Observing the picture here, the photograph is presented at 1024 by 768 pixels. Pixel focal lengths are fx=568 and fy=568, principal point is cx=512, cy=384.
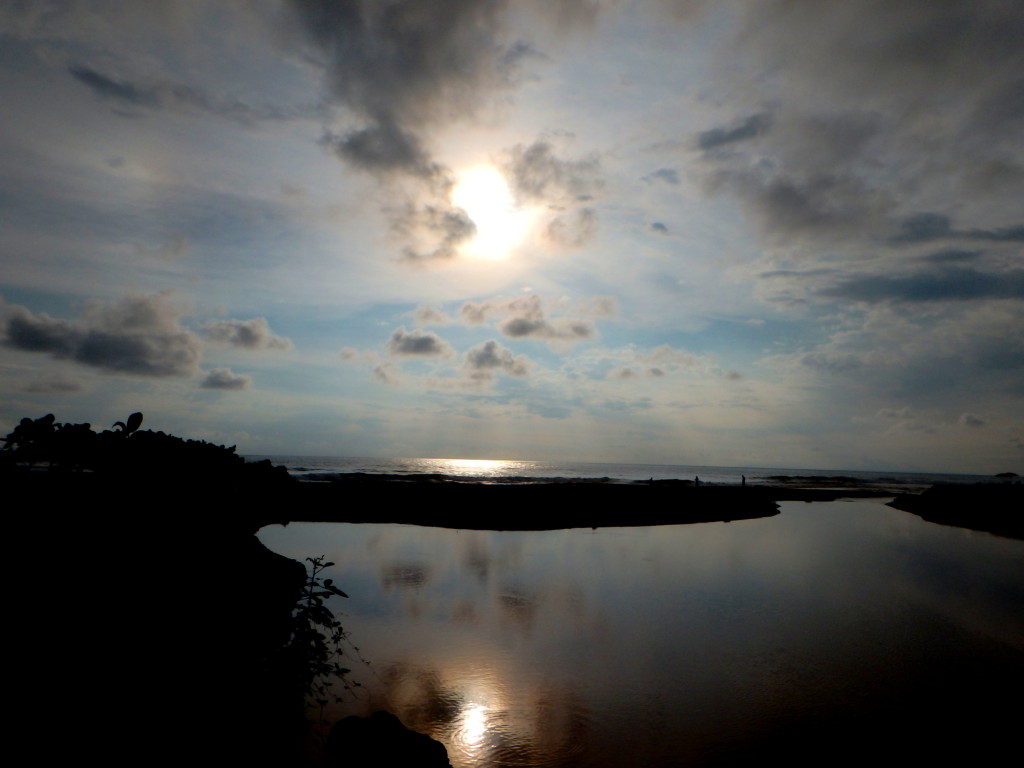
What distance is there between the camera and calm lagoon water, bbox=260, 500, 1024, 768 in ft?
33.9

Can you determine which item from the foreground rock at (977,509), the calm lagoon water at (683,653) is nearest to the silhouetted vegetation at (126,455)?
the calm lagoon water at (683,653)

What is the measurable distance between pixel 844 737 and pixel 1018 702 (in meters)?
5.03

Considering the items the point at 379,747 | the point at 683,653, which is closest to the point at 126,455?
the point at 379,747

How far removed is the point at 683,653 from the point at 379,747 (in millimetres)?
9257

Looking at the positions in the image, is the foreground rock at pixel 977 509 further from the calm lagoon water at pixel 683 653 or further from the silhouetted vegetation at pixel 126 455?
the silhouetted vegetation at pixel 126 455

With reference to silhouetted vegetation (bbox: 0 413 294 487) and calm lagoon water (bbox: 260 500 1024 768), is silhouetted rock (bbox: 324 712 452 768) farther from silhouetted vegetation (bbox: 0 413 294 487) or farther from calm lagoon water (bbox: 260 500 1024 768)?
silhouetted vegetation (bbox: 0 413 294 487)

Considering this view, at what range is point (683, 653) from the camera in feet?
47.8

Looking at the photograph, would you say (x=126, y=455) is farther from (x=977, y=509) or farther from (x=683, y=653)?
(x=977, y=509)

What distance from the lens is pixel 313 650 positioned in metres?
9.77

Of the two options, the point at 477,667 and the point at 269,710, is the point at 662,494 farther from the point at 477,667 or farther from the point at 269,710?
the point at 269,710

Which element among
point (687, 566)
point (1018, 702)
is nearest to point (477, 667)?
point (1018, 702)

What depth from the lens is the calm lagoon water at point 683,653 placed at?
10344 mm

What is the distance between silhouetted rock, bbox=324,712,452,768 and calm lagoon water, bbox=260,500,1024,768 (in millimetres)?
1665

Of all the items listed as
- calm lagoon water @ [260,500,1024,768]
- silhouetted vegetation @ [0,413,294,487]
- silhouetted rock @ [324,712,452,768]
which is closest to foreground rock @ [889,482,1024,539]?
calm lagoon water @ [260,500,1024,768]
